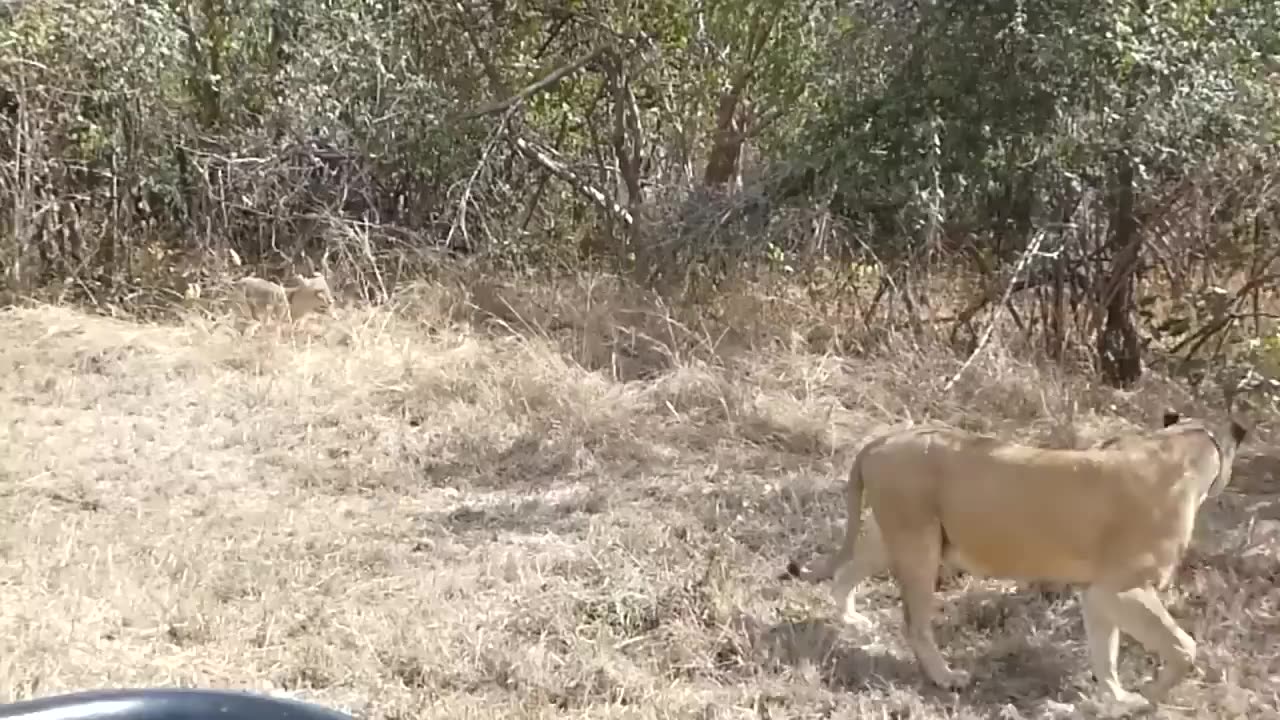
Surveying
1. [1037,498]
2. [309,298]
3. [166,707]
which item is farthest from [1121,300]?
[166,707]

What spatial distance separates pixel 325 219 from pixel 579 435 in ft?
11.7

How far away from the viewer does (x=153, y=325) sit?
882cm

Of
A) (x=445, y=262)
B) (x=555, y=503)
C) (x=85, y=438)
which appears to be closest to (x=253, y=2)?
(x=445, y=262)

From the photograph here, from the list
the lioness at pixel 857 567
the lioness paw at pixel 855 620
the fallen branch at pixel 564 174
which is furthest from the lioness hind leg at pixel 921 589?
the fallen branch at pixel 564 174

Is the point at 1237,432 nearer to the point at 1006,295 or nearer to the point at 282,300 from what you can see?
the point at 1006,295

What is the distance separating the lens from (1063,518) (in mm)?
4242

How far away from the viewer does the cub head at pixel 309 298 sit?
27.3ft

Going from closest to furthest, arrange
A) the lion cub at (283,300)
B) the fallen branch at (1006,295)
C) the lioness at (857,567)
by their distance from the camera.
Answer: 1. the lioness at (857,567)
2. the fallen branch at (1006,295)
3. the lion cub at (283,300)

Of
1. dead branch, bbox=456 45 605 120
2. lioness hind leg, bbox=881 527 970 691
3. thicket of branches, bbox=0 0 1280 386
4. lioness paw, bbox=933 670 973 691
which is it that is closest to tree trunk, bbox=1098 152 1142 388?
thicket of branches, bbox=0 0 1280 386

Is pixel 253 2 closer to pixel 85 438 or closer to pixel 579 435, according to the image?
pixel 85 438

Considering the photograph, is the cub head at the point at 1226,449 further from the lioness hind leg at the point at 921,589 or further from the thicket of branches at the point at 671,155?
the thicket of branches at the point at 671,155

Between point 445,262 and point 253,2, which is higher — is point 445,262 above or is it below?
below

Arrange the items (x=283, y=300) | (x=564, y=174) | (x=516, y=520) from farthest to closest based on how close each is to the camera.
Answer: (x=564, y=174) → (x=283, y=300) → (x=516, y=520)

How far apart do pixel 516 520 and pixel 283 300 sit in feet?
10.6
